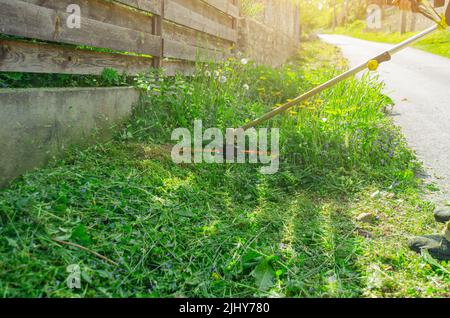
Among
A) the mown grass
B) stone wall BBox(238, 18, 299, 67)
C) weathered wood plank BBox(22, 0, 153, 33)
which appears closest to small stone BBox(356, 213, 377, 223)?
the mown grass

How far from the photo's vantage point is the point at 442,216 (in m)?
2.69

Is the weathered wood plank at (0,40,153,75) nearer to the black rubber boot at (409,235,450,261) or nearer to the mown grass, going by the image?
the mown grass

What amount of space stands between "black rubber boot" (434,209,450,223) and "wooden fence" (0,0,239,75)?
9.31ft

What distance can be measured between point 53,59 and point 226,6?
A: 4.00 meters

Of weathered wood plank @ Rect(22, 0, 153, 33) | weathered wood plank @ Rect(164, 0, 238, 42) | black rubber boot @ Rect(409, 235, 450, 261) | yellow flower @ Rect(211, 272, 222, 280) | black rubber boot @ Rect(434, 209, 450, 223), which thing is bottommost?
yellow flower @ Rect(211, 272, 222, 280)

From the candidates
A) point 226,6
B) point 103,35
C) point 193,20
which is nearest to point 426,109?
point 226,6

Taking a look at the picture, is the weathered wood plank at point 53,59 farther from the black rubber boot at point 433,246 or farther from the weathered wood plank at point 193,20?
the black rubber boot at point 433,246

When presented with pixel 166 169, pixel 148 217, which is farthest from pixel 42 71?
pixel 148 217

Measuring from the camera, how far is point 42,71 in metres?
2.85

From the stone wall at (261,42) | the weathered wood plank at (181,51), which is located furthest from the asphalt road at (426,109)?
the weathered wood plank at (181,51)

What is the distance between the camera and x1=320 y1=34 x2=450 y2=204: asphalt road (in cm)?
381

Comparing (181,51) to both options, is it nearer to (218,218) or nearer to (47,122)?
(47,122)
